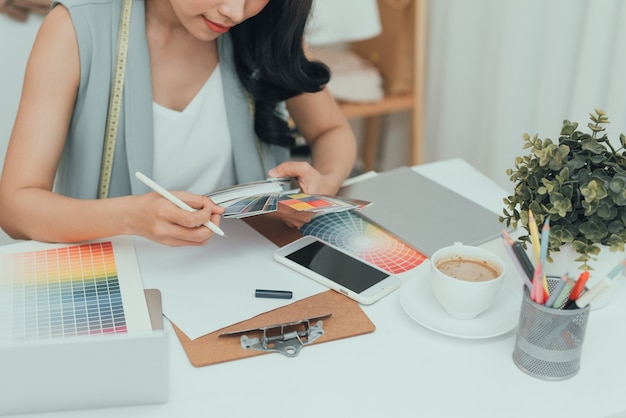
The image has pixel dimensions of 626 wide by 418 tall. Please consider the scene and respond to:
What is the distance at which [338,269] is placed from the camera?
103cm

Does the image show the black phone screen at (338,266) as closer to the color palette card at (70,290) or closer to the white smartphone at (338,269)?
the white smartphone at (338,269)

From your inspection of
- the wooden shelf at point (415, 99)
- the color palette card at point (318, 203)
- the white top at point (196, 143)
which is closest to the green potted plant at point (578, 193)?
the color palette card at point (318, 203)

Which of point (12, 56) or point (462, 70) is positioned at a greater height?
point (12, 56)

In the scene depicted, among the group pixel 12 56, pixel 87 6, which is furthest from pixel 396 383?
pixel 12 56

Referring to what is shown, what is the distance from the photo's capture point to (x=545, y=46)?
1790mm

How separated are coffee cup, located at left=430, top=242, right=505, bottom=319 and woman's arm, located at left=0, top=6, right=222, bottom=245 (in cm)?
31

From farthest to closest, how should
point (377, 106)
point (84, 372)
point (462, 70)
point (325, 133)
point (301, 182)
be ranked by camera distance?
point (377, 106) → point (462, 70) → point (325, 133) → point (301, 182) → point (84, 372)

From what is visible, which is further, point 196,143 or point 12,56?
point 12,56

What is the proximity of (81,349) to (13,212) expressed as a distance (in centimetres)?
49

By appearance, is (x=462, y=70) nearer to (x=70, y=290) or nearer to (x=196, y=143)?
(x=196, y=143)

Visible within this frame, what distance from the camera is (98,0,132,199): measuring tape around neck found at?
124cm

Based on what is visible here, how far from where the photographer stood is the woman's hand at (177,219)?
973 millimetres

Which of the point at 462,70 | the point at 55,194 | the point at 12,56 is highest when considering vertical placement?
the point at 12,56

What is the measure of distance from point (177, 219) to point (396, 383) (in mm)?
370
